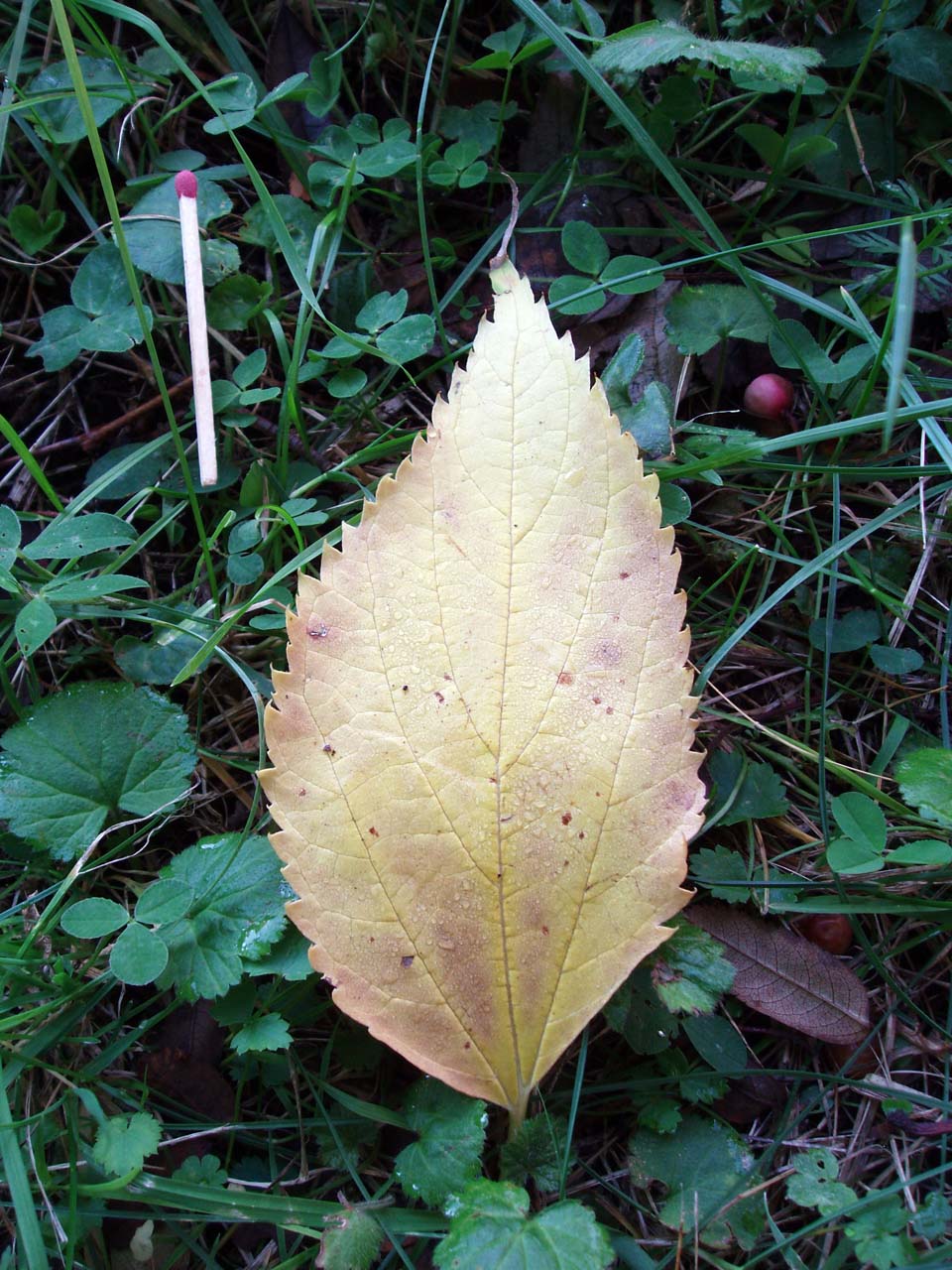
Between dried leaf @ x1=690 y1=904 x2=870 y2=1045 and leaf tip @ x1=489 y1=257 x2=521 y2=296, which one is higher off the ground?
leaf tip @ x1=489 y1=257 x2=521 y2=296

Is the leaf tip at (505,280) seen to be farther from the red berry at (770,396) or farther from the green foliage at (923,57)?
the green foliage at (923,57)

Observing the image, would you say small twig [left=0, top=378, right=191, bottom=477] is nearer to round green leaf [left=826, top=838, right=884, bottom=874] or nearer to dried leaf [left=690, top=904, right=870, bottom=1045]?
dried leaf [left=690, top=904, right=870, bottom=1045]

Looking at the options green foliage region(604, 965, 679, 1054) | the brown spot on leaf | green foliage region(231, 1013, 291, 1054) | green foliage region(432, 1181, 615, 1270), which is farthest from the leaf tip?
green foliage region(432, 1181, 615, 1270)

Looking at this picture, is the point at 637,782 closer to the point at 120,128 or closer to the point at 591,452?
the point at 591,452

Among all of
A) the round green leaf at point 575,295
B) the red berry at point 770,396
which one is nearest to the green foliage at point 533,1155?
the red berry at point 770,396

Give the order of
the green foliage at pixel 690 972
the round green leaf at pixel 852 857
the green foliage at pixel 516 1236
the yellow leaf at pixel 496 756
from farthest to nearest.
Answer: the round green leaf at pixel 852 857 < the green foliage at pixel 690 972 < the yellow leaf at pixel 496 756 < the green foliage at pixel 516 1236

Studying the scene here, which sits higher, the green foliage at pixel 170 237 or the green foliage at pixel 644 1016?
the green foliage at pixel 170 237
